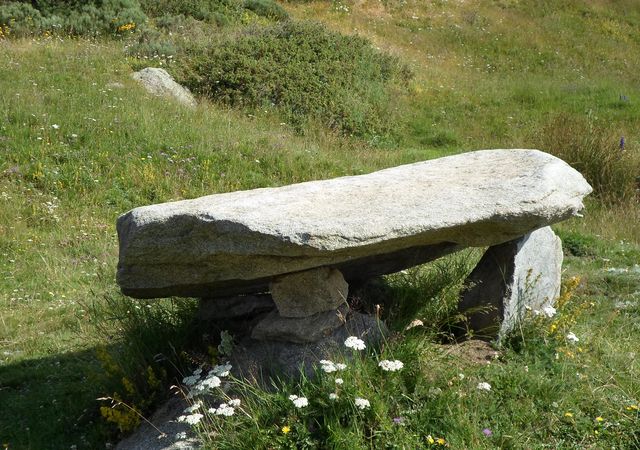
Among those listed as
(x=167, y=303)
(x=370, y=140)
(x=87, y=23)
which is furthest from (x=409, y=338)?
(x=87, y=23)

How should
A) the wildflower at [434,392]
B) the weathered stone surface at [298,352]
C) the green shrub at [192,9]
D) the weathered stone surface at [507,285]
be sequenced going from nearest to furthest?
the wildflower at [434,392], the weathered stone surface at [298,352], the weathered stone surface at [507,285], the green shrub at [192,9]

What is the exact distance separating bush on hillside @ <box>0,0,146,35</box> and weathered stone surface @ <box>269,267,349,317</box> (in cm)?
1436

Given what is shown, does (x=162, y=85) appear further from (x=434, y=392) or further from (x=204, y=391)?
(x=434, y=392)

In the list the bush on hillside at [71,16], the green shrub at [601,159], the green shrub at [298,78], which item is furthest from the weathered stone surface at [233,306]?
the bush on hillside at [71,16]

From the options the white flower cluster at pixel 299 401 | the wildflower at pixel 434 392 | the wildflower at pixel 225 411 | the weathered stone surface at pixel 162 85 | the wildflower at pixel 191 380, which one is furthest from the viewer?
the weathered stone surface at pixel 162 85

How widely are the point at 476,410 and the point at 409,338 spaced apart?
0.73 m

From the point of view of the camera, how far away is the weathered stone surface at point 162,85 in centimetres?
1477

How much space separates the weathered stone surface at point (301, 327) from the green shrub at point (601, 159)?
8519 mm

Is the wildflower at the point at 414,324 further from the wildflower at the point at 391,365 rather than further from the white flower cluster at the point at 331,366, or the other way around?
the white flower cluster at the point at 331,366

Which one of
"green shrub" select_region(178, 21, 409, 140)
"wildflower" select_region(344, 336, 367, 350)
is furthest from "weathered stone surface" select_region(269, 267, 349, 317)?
"green shrub" select_region(178, 21, 409, 140)

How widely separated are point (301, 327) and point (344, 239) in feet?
3.31

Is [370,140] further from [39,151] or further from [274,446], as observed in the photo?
[274,446]

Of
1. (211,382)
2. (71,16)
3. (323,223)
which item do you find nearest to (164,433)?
(211,382)

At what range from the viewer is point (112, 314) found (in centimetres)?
665
